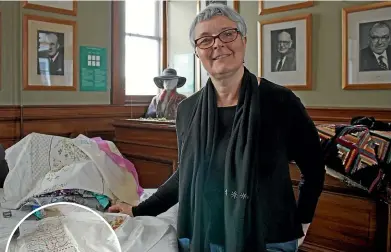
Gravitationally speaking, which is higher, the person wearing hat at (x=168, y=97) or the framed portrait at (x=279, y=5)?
the framed portrait at (x=279, y=5)

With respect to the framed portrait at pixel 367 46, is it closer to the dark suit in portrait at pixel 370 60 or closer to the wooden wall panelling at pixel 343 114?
the dark suit in portrait at pixel 370 60

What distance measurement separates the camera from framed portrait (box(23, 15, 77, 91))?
→ 9.20 ft

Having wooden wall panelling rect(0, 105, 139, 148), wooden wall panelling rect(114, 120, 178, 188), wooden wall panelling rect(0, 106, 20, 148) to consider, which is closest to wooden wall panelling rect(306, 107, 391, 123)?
wooden wall panelling rect(114, 120, 178, 188)

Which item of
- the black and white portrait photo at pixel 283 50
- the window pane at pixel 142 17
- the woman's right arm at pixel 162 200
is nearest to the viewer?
the woman's right arm at pixel 162 200

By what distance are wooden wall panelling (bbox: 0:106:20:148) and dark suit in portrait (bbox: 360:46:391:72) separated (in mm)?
2437

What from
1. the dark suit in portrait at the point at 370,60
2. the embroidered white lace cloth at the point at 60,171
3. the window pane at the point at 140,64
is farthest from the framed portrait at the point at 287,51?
the embroidered white lace cloth at the point at 60,171

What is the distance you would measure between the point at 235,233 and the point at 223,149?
24 centimetres

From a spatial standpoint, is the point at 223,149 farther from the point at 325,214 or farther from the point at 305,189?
the point at 325,214

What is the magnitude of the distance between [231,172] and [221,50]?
34cm

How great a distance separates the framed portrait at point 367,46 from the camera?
2709 millimetres

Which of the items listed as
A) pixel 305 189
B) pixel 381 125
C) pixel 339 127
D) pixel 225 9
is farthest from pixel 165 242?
pixel 381 125

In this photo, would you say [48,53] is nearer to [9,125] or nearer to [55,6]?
[55,6]

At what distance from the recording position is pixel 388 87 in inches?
106

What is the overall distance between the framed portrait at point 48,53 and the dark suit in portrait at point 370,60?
6.98 ft
